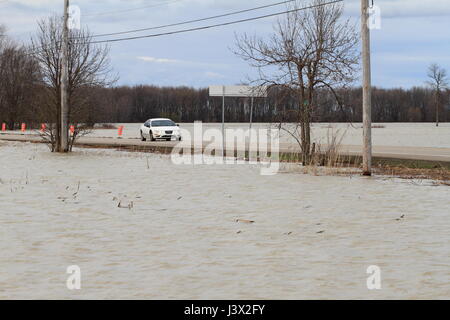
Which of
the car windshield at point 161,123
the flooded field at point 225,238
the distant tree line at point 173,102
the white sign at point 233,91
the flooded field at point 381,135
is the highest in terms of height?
the distant tree line at point 173,102

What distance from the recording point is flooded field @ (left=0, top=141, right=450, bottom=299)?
770 centimetres

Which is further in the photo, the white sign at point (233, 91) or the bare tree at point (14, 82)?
the bare tree at point (14, 82)

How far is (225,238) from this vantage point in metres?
10.9

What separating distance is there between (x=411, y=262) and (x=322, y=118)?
17.4 meters

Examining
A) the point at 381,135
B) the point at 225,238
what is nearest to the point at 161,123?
the point at 381,135

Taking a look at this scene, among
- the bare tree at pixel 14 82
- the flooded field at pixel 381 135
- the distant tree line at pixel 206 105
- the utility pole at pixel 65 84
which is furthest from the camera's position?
the distant tree line at pixel 206 105

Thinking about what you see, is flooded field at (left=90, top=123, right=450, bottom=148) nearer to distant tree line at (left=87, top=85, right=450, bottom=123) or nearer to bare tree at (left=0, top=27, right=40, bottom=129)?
bare tree at (left=0, top=27, right=40, bottom=129)

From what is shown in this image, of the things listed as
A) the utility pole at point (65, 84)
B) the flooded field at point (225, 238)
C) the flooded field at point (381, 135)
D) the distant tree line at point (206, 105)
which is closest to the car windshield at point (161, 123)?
the flooded field at point (381, 135)

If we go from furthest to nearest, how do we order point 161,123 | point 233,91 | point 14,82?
1. point 14,82
2. point 161,123
3. point 233,91

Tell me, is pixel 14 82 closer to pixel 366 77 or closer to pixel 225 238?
pixel 366 77

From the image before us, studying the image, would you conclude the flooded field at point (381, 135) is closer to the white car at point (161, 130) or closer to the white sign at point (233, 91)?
the white sign at point (233, 91)

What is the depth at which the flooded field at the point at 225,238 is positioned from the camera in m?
7.70
